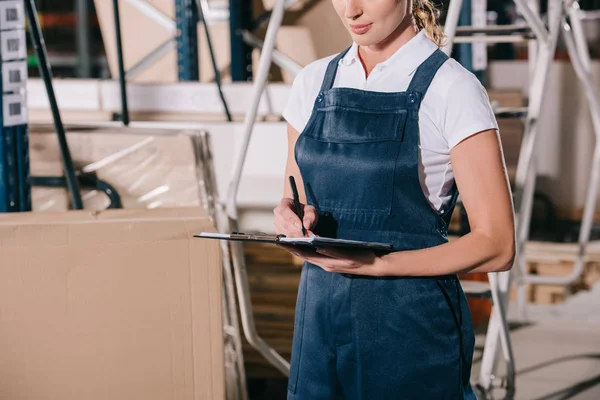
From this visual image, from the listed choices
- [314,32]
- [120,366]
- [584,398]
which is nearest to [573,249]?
[584,398]

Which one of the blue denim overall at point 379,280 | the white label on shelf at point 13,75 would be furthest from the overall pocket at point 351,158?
the white label on shelf at point 13,75

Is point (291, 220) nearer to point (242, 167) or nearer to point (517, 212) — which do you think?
point (242, 167)

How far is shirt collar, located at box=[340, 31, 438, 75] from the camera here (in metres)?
1.59

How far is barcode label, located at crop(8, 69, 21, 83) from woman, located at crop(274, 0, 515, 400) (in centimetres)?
157

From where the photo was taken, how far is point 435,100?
153cm

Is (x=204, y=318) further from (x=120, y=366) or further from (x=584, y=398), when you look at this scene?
(x=584, y=398)

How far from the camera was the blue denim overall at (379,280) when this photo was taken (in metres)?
1.55

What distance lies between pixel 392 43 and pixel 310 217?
0.38m

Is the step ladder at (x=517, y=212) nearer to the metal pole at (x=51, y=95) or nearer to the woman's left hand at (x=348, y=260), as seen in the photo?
the metal pole at (x=51, y=95)

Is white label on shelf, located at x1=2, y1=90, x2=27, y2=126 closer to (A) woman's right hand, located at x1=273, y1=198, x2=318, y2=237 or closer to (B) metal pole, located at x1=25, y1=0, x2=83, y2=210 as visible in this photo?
(B) metal pole, located at x1=25, y1=0, x2=83, y2=210

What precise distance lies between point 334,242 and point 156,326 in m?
0.74

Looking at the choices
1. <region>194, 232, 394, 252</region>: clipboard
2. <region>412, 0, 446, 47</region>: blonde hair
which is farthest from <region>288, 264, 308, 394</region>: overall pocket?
<region>412, 0, 446, 47</region>: blonde hair

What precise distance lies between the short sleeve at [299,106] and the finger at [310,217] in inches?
8.7

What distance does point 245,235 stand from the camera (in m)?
1.55
